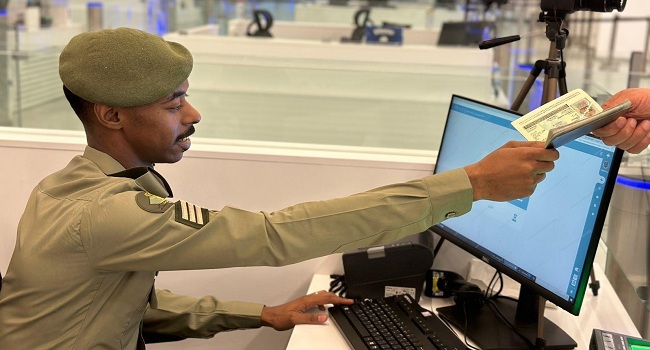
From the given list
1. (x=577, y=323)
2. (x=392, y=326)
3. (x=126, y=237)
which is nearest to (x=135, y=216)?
(x=126, y=237)

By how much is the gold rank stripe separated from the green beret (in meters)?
0.23

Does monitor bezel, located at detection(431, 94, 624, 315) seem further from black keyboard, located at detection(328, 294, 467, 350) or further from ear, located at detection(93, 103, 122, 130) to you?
ear, located at detection(93, 103, 122, 130)

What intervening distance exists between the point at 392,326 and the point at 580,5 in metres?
0.89

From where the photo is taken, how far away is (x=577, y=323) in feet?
6.04

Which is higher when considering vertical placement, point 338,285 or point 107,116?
point 107,116

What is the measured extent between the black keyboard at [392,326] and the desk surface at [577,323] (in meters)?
0.04

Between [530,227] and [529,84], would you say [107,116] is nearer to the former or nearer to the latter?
[530,227]

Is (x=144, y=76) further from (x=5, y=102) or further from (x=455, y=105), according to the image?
(x=5, y=102)

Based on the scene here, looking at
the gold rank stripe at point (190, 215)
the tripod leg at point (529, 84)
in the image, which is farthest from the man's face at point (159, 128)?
the tripod leg at point (529, 84)

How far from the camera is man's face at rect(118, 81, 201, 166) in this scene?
151 centimetres

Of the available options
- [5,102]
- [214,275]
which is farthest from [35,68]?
[214,275]

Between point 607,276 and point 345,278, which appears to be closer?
point 345,278

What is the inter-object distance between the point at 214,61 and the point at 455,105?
197 cm

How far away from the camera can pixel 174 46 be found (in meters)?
1.55
